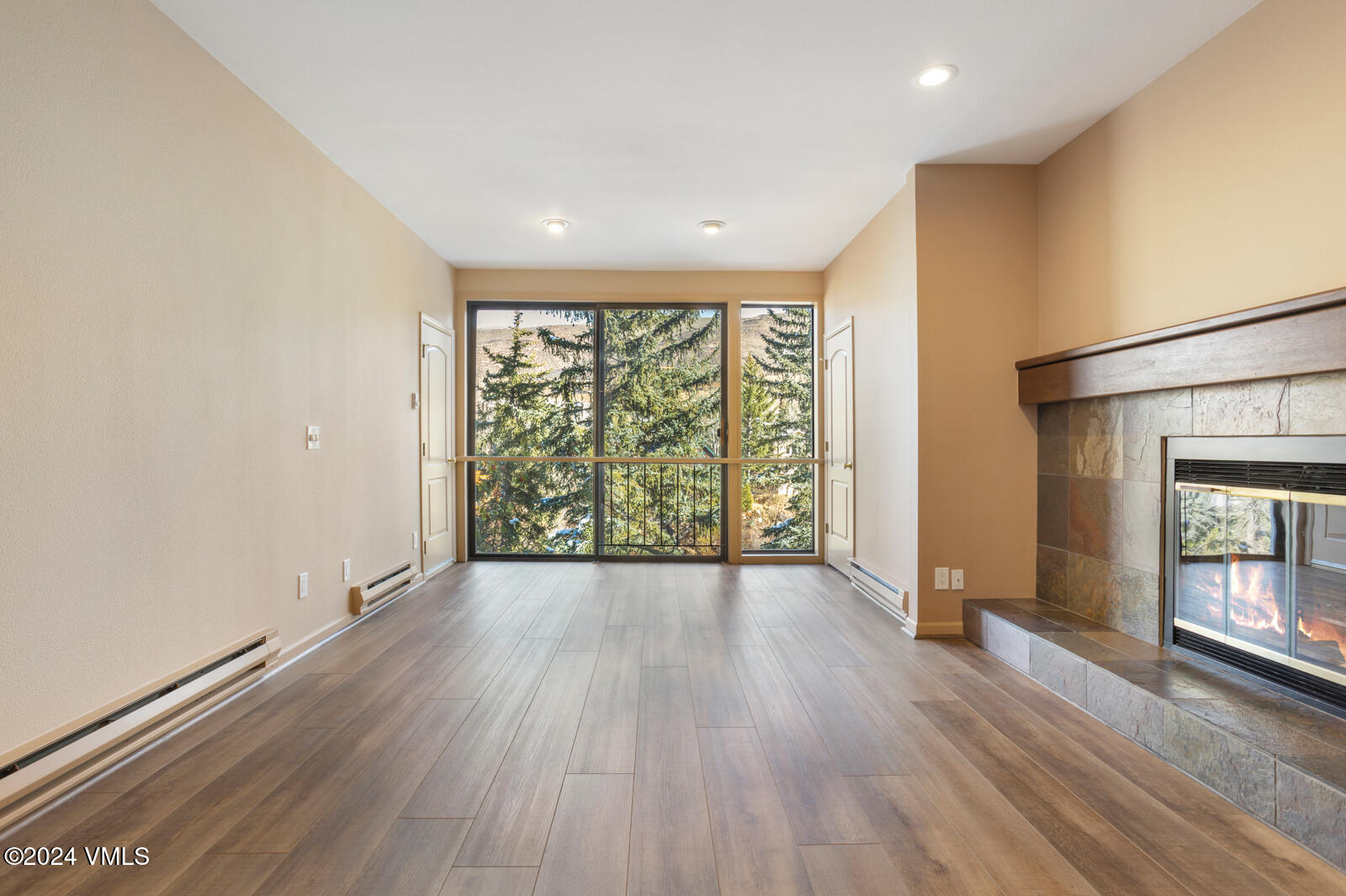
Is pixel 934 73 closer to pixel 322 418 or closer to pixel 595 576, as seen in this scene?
pixel 322 418

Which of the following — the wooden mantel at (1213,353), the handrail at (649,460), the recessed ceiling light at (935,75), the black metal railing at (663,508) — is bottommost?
the black metal railing at (663,508)

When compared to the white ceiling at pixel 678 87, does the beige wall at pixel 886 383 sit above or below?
Answer: below

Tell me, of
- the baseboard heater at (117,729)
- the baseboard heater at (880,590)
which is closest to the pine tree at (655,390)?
the baseboard heater at (880,590)

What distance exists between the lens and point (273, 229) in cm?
275

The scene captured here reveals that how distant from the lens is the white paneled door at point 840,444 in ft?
14.9

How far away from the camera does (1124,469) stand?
271 cm

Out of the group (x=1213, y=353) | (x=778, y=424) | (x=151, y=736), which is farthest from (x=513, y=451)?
(x=1213, y=353)

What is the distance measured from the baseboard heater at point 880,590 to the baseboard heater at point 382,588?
2.98 m

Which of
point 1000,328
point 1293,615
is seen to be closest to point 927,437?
point 1000,328

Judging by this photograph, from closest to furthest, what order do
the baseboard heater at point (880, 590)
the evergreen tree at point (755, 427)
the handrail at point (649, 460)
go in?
the baseboard heater at point (880, 590)
the handrail at point (649, 460)
the evergreen tree at point (755, 427)

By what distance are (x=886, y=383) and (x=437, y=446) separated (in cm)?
330

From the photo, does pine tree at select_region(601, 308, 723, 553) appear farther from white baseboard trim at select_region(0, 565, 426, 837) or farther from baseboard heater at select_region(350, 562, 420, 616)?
white baseboard trim at select_region(0, 565, 426, 837)

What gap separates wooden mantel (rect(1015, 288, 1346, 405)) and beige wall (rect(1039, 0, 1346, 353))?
129 millimetres

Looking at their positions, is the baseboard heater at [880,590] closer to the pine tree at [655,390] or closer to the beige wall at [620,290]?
the beige wall at [620,290]
